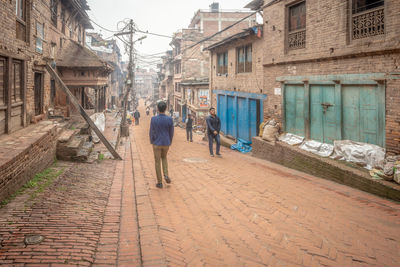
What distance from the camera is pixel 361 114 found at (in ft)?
27.1

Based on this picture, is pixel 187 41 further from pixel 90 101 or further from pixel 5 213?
pixel 5 213

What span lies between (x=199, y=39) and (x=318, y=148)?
3218 cm

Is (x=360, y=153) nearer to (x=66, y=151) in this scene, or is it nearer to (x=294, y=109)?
(x=294, y=109)

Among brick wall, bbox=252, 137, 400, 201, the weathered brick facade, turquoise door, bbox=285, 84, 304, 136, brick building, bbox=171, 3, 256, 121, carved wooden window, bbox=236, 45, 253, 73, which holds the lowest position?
brick wall, bbox=252, 137, 400, 201

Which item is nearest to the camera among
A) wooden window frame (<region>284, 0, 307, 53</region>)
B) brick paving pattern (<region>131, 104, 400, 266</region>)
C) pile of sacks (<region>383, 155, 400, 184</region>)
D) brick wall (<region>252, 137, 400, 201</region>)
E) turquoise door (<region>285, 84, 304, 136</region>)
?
brick paving pattern (<region>131, 104, 400, 266</region>)

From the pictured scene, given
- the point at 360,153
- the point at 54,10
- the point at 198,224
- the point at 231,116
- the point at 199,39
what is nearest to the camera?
the point at 198,224

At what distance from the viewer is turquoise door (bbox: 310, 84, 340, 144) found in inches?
366

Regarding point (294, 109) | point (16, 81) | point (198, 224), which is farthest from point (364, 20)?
point (16, 81)

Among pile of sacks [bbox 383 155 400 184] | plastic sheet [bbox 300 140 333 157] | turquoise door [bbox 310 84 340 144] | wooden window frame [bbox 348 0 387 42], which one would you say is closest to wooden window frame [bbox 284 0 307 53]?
turquoise door [bbox 310 84 340 144]

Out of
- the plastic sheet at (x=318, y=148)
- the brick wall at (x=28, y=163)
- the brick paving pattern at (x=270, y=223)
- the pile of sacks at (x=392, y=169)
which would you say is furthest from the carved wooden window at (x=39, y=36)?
the pile of sacks at (x=392, y=169)

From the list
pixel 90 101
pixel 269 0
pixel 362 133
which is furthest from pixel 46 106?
pixel 362 133

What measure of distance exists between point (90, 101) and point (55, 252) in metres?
17.0

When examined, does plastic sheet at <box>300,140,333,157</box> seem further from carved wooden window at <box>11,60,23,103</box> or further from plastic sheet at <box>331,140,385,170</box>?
carved wooden window at <box>11,60,23,103</box>

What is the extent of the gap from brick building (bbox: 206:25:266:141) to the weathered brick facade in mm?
1357
